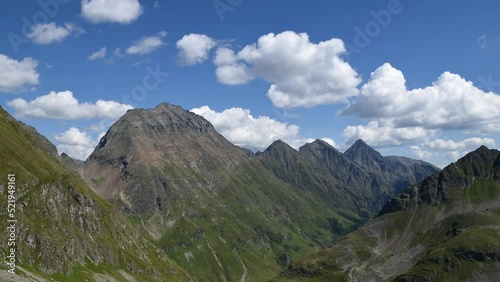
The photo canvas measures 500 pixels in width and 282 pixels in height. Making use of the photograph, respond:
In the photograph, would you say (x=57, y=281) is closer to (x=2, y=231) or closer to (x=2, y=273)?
(x=2, y=231)

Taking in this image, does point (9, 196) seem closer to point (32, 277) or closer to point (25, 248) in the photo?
point (25, 248)

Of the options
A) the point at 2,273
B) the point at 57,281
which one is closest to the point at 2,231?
the point at 57,281

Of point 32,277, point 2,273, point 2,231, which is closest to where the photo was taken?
point 2,273

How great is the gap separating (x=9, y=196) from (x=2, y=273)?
5582 cm

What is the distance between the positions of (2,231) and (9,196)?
16.6 m

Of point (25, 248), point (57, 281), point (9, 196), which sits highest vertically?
point (9, 196)

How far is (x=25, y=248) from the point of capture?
7800 inches

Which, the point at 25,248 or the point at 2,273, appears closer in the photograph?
the point at 2,273

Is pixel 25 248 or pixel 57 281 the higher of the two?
pixel 25 248

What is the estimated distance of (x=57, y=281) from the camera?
194m

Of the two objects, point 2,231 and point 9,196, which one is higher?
point 9,196

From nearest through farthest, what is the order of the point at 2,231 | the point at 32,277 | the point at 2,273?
the point at 2,273
the point at 32,277
the point at 2,231

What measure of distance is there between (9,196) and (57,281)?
4521cm

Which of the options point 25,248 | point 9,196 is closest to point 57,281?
point 25,248
